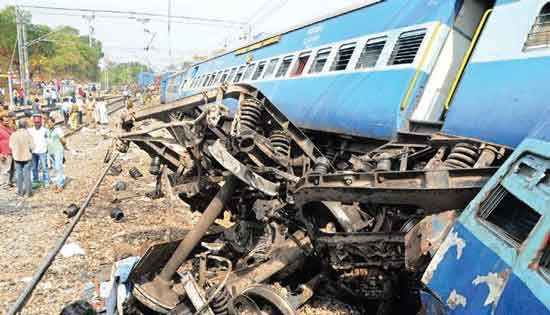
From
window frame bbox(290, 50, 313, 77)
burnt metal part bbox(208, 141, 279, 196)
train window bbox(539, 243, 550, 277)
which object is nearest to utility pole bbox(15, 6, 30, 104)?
window frame bbox(290, 50, 313, 77)

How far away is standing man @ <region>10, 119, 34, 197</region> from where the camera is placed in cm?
1053

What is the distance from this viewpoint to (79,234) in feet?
26.7

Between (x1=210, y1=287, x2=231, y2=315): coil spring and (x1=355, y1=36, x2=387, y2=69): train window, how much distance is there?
398 centimetres

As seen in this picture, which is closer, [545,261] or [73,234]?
[545,261]

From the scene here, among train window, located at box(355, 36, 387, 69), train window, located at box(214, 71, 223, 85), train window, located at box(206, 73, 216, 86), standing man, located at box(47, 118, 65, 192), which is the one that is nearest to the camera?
train window, located at box(355, 36, 387, 69)

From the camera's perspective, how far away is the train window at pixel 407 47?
5922 mm

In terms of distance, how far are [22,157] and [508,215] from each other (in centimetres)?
1063

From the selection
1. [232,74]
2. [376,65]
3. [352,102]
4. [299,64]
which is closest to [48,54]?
[232,74]

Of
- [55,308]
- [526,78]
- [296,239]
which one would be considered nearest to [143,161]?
[55,308]

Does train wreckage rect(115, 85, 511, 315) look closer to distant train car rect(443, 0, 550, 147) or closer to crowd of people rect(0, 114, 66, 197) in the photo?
distant train car rect(443, 0, 550, 147)

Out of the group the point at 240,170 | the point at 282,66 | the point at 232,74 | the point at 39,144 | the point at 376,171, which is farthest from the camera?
the point at 232,74

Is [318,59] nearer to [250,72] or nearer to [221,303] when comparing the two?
[250,72]

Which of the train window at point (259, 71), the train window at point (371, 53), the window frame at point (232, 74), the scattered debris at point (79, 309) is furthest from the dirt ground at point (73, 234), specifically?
the window frame at point (232, 74)

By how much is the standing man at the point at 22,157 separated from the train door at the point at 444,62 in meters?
8.82
